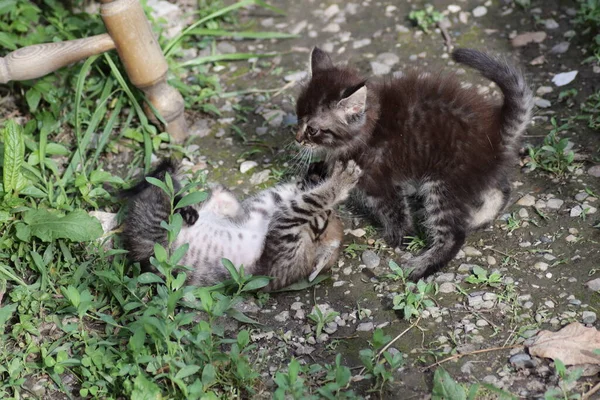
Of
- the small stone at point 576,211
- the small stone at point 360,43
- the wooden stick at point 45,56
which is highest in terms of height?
the wooden stick at point 45,56

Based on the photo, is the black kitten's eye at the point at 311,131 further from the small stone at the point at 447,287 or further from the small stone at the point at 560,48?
the small stone at the point at 560,48

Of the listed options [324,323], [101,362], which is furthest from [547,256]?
[101,362]

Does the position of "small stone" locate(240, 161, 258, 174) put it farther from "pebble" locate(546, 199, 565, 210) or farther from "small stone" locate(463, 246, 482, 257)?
"pebble" locate(546, 199, 565, 210)

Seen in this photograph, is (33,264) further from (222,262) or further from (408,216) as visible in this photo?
(408,216)

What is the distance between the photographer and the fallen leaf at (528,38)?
5.55 meters

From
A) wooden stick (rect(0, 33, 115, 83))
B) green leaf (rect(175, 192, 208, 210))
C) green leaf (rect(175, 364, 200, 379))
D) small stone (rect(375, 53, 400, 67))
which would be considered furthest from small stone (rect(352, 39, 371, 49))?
green leaf (rect(175, 364, 200, 379))

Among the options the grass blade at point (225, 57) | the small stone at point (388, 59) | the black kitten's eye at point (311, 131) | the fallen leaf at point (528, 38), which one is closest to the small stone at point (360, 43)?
the small stone at point (388, 59)

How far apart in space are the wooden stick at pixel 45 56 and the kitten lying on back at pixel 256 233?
0.98 meters

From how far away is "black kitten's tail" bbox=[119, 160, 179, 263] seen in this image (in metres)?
4.05

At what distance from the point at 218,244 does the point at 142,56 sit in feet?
4.79

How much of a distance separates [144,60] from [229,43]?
1.45 meters

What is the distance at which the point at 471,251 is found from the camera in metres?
4.23

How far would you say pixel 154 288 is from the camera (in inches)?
159

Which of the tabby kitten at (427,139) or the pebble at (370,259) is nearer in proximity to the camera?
the tabby kitten at (427,139)
